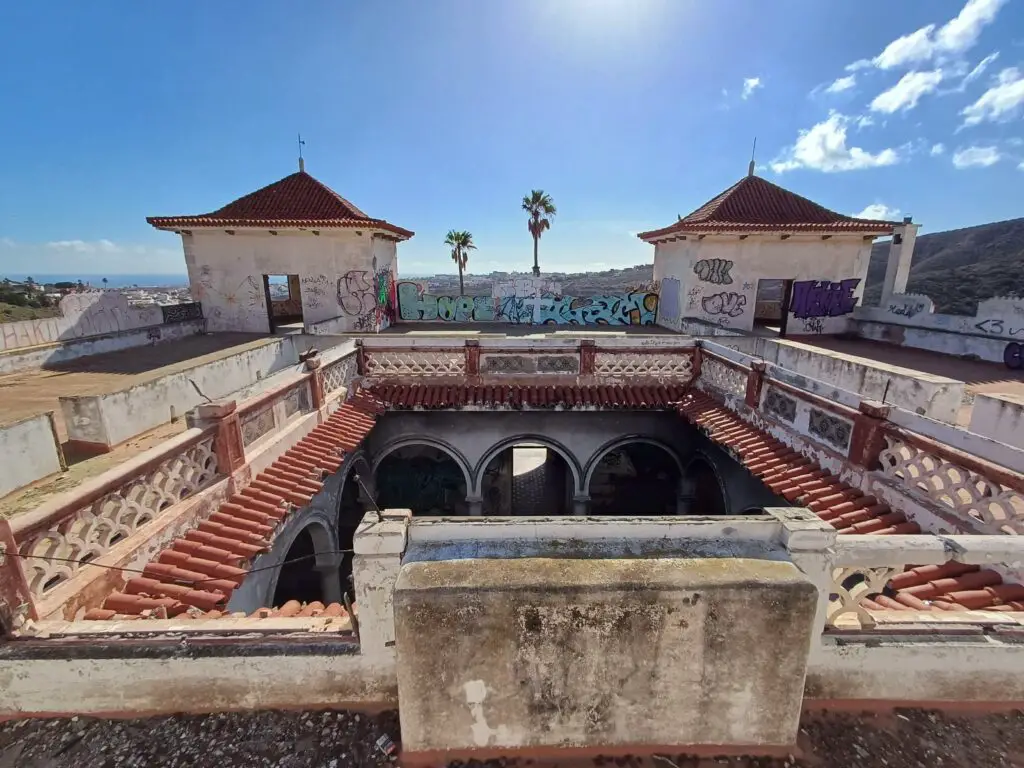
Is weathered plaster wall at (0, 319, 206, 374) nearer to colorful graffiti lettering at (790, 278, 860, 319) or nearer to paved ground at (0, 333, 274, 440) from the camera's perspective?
paved ground at (0, 333, 274, 440)

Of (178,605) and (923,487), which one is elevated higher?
(923,487)

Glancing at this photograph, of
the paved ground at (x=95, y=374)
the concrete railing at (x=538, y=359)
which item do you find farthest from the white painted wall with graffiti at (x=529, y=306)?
the concrete railing at (x=538, y=359)

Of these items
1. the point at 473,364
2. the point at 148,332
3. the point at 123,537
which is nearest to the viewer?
the point at 123,537

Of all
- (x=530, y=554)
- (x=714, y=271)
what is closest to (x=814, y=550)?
(x=530, y=554)

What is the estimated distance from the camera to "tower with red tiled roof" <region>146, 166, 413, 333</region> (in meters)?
16.1

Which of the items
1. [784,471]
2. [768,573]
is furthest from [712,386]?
[768,573]

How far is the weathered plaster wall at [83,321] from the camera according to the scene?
37.4 feet

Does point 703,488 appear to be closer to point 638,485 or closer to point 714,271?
point 638,485

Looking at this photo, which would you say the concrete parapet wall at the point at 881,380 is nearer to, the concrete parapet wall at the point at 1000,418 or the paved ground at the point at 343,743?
the concrete parapet wall at the point at 1000,418

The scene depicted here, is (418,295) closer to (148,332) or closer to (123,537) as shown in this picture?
(148,332)

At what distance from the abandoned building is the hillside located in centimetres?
3142

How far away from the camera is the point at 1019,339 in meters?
11.5

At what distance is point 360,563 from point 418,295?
19.2 meters

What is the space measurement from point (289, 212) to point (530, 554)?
56.9 feet
